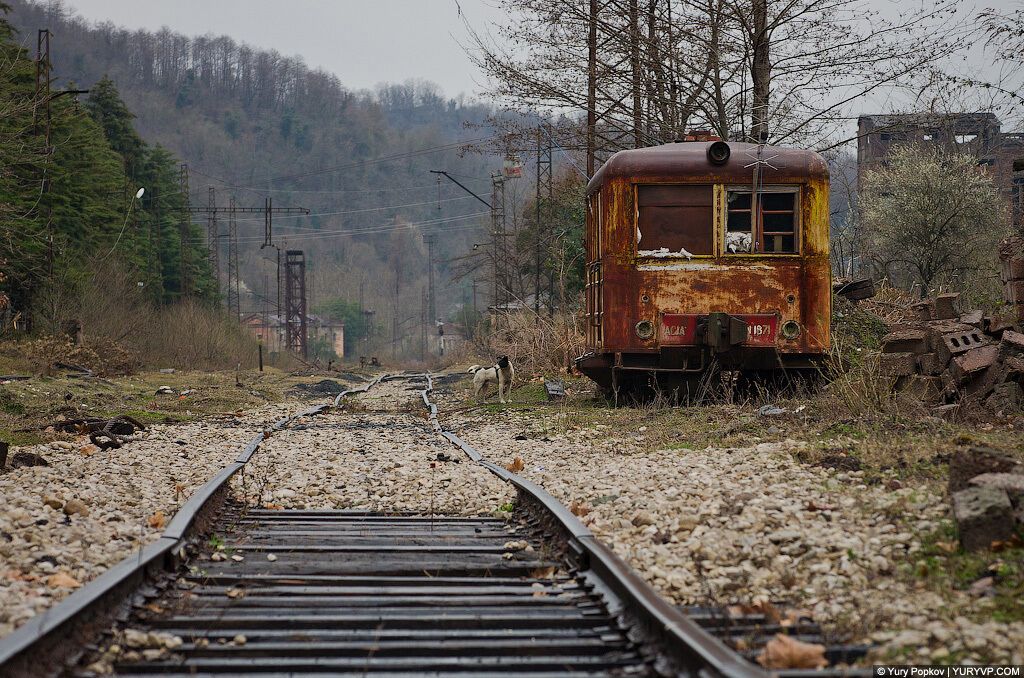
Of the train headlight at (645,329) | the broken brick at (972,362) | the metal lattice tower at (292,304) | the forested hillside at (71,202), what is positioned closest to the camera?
the broken brick at (972,362)

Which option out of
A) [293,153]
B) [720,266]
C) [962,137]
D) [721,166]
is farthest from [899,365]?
[293,153]

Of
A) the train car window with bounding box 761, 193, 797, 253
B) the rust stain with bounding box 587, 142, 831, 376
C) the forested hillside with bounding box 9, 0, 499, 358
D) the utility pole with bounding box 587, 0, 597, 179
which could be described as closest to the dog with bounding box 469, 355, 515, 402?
the rust stain with bounding box 587, 142, 831, 376

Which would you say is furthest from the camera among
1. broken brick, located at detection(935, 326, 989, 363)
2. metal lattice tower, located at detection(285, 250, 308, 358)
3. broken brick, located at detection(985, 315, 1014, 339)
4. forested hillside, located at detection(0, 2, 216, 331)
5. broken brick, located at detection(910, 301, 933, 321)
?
metal lattice tower, located at detection(285, 250, 308, 358)

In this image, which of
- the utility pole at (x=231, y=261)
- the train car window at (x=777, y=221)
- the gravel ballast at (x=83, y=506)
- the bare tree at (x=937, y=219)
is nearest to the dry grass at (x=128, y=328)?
the utility pole at (x=231, y=261)

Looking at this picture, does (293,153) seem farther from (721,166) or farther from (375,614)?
(375,614)

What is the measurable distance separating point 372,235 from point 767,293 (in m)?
110

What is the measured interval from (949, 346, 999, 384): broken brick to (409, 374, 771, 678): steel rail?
642cm

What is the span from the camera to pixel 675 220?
13.1 m

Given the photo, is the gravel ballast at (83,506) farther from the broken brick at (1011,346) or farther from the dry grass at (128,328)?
the dry grass at (128,328)

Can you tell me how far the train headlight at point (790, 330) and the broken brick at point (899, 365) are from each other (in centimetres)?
151

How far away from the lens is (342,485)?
8.41m

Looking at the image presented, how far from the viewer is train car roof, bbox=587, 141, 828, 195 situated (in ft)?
42.2

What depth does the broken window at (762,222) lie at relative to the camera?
13008 mm

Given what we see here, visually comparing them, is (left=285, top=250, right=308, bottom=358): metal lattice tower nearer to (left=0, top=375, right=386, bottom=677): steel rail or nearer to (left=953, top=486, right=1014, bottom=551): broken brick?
(left=0, top=375, right=386, bottom=677): steel rail
